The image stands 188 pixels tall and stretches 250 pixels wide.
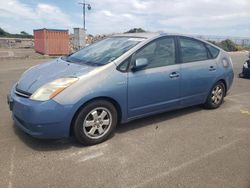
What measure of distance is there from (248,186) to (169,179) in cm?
83

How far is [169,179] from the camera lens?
10.4 feet

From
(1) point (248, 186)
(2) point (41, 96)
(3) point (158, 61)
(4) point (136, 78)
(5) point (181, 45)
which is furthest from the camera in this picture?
(5) point (181, 45)

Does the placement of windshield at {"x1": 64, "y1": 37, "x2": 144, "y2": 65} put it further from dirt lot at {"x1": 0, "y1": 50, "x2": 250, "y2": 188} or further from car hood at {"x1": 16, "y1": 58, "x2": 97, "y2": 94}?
dirt lot at {"x1": 0, "y1": 50, "x2": 250, "y2": 188}

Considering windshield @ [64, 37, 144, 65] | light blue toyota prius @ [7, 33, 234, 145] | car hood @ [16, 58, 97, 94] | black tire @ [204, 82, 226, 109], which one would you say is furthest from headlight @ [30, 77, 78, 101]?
black tire @ [204, 82, 226, 109]

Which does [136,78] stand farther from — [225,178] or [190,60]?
[225,178]

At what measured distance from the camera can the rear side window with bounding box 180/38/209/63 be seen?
5058mm

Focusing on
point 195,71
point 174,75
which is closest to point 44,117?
point 174,75

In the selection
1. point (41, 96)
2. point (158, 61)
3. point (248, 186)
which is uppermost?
point (158, 61)

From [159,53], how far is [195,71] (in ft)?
2.89

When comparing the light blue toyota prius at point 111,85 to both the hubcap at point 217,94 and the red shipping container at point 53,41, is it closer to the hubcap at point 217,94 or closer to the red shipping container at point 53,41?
the hubcap at point 217,94

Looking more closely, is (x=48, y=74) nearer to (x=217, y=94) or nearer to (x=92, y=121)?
(x=92, y=121)

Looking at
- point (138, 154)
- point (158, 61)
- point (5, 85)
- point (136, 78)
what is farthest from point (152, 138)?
point (5, 85)

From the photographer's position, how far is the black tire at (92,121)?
3795mm

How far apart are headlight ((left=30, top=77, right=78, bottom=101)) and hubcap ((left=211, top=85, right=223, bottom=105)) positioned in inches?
124
